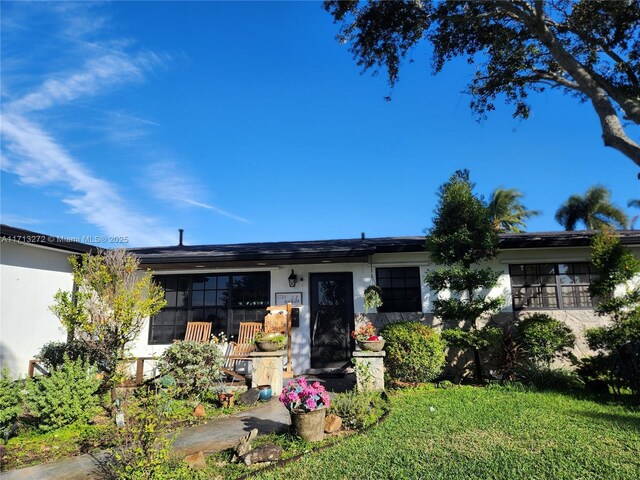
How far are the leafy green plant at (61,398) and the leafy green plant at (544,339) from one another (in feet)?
24.4

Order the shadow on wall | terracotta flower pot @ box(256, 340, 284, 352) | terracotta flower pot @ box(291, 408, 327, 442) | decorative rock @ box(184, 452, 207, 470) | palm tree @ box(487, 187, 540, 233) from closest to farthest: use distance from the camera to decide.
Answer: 1. decorative rock @ box(184, 452, 207, 470)
2. terracotta flower pot @ box(291, 408, 327, 442)
3. the shadow on wall
4. terracotta flower pot @ box(256, 340, 284, 352)
5. palm tree @ box(487, 187, 540, 233)

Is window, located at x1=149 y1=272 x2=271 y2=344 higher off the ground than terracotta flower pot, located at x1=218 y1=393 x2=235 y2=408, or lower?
higher

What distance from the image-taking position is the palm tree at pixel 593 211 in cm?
2361

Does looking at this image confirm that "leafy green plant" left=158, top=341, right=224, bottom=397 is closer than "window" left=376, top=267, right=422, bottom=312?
Yes

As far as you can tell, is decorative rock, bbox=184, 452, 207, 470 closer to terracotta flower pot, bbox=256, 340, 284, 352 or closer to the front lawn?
the front lawn

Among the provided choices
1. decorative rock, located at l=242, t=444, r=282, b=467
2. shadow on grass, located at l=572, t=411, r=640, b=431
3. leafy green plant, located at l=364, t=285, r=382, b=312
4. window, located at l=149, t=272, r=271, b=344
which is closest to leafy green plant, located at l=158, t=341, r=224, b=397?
decorative rock, located at l=242, t=444, r=282, b=467

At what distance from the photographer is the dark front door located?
894 cm

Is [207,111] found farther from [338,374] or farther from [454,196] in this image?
[338,374]

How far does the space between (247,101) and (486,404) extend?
8.65 m

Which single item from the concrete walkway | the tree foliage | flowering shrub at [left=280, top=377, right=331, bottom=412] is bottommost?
the concrete walkway

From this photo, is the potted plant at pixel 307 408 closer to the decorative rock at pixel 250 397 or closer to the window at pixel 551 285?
the decorative rock at pixel 250 397

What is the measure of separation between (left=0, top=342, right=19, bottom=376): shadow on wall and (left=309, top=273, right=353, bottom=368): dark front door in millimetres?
5796

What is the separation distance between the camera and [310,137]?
1162 centimetres

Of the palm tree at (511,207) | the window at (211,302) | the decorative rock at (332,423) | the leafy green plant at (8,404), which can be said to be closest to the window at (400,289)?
the window at (211,302)
